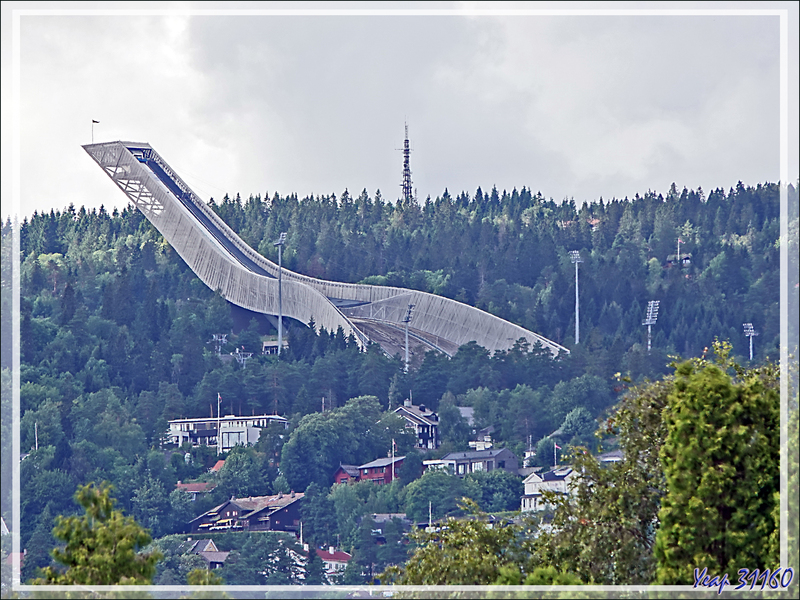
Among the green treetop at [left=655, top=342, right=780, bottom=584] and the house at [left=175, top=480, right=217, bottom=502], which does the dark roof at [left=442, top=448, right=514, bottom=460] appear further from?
the green treetop at [left=655, top=342, right=780, bottom=584]

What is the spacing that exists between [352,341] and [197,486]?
25.4 ft

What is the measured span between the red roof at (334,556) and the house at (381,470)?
563 centimetres

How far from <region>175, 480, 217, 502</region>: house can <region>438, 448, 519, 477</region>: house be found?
21.6 ft

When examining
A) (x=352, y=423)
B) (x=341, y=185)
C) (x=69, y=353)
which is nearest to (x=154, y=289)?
(x=69, y=353)

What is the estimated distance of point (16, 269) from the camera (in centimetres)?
655

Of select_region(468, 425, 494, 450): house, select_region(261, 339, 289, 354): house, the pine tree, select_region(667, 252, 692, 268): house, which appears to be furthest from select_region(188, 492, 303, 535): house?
the pine tree

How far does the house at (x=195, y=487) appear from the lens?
124 feet

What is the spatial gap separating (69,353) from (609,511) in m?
42.7

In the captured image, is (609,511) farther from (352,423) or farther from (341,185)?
(341,185)

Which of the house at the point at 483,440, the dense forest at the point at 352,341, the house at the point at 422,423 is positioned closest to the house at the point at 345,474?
the dense forest at the point at 352,341

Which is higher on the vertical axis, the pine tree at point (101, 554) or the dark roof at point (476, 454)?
the pine tree at point (101, 554)

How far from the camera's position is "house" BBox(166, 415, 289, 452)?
42938mm

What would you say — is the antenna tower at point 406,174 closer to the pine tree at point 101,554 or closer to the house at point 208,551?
the house at point 208,551

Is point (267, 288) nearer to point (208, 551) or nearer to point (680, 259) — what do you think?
point (208, 551)
